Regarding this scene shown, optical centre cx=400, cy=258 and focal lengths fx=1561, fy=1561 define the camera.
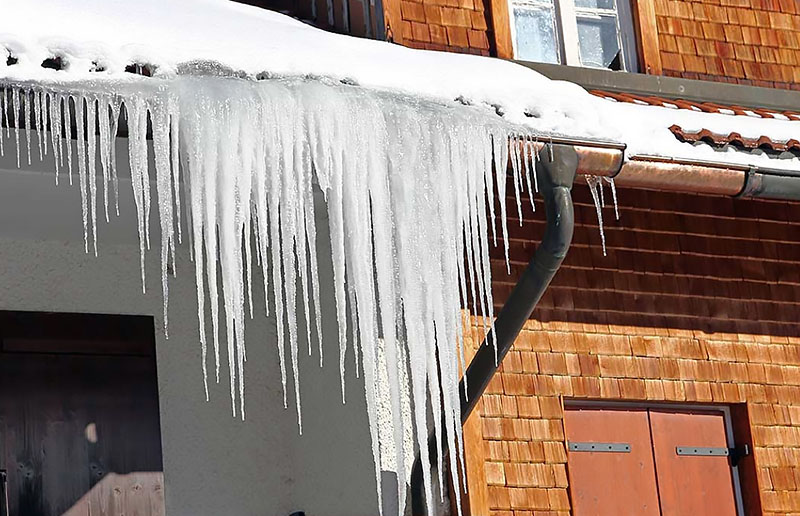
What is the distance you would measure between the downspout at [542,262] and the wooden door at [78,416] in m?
1.37

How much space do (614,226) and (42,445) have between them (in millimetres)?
2778

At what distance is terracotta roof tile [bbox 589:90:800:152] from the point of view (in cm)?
664

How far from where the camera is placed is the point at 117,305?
22.3ft

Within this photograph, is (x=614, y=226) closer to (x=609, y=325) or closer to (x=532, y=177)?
(x=609, y=325)

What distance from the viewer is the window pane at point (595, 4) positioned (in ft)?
26.0

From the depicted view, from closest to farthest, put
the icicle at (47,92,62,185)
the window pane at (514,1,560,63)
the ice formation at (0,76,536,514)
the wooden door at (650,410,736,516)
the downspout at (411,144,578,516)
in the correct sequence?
the icicle at (47,92,62,185)
the ice formation at (0,76,536,514)
the downspout at (411,144,578,516)
the wooden door at (650,410,736,516)
the window pane at (514,1,560,63)

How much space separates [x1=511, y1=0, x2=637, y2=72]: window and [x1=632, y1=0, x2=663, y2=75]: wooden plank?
51 mm

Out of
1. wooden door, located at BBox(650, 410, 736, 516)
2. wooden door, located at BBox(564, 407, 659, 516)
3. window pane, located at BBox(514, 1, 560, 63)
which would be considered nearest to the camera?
wooden door, located at BBox(564, 407, 659, 516)

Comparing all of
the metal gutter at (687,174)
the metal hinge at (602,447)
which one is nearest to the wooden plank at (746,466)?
the metal hinge at (602,447)

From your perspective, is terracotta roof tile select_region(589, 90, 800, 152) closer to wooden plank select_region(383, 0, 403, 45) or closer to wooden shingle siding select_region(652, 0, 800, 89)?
wooden shingle siding select_region(652, 0, 800, 89)

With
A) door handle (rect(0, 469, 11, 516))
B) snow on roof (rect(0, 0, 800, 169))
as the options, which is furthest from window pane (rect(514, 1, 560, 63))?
door handle (rect(0, 469, 11, 516))

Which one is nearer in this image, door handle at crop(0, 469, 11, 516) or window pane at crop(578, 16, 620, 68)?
door handle at crop(0, 469, 11, 516)

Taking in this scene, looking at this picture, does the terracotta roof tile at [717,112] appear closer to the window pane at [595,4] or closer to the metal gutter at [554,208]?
the metal gutter at [554,208]

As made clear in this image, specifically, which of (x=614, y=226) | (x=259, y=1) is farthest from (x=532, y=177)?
(x=259, y=1)
